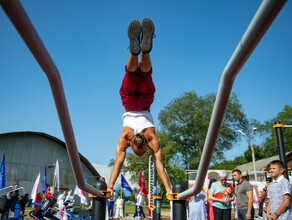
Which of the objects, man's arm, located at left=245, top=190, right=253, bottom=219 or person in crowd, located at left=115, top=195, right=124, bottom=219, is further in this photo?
person in crowd, located at left=115, top=195, right=124, bottom=219

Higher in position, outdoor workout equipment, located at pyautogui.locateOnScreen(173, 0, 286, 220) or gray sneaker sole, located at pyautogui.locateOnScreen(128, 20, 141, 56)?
gray sneaker sole, located at pyautogui.locateOnScreen(128, 20, 141, 56)

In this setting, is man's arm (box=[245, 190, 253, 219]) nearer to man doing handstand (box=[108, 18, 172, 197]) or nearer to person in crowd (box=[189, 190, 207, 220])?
person in crowd (box=[189, 190, 207, 220])

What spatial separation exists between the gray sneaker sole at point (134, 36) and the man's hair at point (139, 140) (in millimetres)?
1211

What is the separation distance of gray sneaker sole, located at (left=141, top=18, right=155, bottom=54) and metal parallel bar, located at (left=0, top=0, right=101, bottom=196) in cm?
175

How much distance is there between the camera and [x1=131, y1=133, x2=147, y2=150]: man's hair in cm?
380

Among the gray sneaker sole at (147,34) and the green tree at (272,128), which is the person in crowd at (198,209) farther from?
the green tree at (272,128)

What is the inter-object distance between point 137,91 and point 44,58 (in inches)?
124

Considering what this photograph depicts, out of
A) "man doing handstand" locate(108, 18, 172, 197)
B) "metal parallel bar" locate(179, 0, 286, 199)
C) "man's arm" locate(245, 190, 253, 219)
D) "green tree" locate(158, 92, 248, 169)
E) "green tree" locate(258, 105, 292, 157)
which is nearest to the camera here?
"metal parallel bar" locate(179, 0, 286, 199)

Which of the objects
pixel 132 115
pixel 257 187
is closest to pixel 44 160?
pixel 257 187

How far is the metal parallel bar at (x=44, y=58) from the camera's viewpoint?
1.02 metres

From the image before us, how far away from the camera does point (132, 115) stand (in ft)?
14.3

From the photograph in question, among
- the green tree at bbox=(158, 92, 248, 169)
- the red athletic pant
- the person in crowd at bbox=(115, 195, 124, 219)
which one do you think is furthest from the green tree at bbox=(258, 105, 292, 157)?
the red athletic pant

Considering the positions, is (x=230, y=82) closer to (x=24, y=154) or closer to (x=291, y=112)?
(x=24, y=154)

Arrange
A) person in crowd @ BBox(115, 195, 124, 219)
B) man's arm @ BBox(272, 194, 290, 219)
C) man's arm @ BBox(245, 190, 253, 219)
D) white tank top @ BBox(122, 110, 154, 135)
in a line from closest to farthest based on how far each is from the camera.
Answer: man's arm @ BBox(272, 194, 290, 219), white tank top @ BBox(122, 110, 154, 135), man's arm @ BBox(245, 190, 253, 219), person in crowd @ BBox(115, 195, 124, 219)
